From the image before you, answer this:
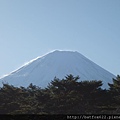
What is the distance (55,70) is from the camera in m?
166

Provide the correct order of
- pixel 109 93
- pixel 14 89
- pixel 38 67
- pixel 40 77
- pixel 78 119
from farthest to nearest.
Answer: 1. pixel 38 67
2. pixel 40 77
3. pixel 14 89
4. pixel 109 93
5. pixel 78 119

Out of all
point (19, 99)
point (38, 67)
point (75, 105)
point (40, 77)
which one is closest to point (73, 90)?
point (75, 105)

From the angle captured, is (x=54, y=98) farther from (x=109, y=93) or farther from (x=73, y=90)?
(x=109, y=93)

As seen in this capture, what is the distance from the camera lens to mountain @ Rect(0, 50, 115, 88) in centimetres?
15025

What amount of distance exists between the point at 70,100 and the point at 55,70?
144164 mm

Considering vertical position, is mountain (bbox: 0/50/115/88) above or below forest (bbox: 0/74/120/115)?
above

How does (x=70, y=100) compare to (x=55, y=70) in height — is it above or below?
below

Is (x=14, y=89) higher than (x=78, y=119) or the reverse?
higher

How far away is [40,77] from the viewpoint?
520 feet

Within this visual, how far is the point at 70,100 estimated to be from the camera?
21.4 m

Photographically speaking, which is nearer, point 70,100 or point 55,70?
Result: point 70,100

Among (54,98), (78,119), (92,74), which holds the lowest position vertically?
(78,119)

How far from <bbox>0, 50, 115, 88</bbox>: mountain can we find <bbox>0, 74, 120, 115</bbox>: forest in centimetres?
11940

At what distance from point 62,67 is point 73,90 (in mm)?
145861
